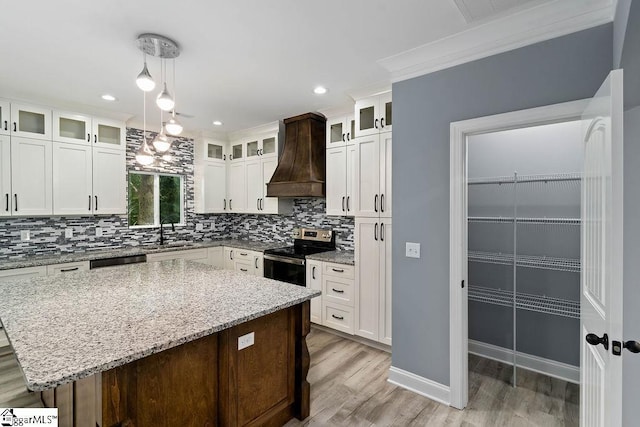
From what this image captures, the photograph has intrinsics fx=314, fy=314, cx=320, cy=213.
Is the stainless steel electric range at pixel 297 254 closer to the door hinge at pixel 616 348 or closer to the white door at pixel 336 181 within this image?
Answer: the white door at pixel 336 181

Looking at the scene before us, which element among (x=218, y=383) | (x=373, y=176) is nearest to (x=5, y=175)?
(x=218, y=383)

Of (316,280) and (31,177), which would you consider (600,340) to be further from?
(31,177)

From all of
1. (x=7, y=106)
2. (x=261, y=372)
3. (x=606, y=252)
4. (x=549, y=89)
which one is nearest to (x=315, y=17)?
(x=549, y=89)

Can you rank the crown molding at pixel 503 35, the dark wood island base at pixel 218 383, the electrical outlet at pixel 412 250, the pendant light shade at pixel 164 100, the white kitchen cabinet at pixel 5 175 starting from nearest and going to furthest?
1. the dark wood island base at pixel 218 383
2. the crown molding at pixel 503 35
3. the pendant light shade at pixel 164 100
4. the electrical outlet at pixel 412 250
5. the white kitchen cabinet at pixel 5 175

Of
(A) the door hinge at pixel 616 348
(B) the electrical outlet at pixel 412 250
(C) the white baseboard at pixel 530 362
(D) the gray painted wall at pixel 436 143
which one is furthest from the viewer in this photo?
(C) the white baseboard at pixel 530 362

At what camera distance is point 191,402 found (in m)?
1.64

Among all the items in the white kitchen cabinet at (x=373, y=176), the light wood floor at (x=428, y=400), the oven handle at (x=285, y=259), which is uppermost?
the white kitchen cabinet at (x=373, y=176)

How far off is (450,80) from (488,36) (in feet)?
1.11

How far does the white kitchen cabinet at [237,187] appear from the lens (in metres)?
4.91

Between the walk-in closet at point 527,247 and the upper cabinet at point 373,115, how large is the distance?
0.92 m

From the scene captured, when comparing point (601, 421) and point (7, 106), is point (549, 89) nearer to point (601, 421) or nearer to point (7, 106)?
point (601, 421)

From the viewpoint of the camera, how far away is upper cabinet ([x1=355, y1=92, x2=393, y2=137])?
304 centimetres

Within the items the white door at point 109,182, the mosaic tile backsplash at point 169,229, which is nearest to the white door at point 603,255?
the mosaic tile backsplash at point 169,229

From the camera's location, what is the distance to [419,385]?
244cm
